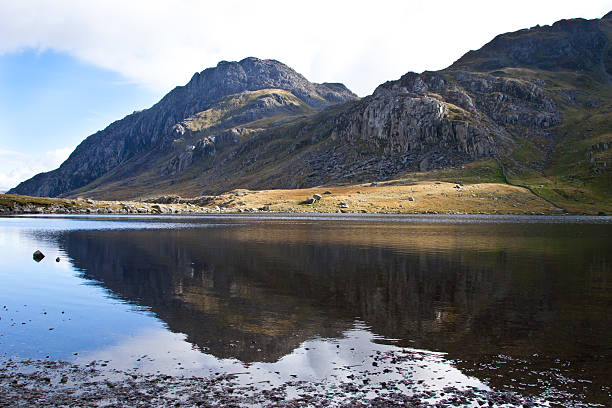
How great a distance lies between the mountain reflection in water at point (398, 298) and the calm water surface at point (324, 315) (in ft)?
0.43

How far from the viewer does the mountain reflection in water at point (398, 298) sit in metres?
21.2

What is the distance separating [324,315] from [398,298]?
771cm

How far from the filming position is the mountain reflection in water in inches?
837

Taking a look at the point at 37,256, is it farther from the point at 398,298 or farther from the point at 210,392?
the point at 210,392

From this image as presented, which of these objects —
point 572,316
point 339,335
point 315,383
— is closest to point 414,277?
point 572,316

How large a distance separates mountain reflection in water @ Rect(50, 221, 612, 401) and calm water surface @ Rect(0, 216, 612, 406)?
0.13 m

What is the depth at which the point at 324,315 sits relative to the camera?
1126 inches

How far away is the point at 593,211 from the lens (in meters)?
182

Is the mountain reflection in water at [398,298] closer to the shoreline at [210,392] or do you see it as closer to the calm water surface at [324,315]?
the calm water surface at [324,315]

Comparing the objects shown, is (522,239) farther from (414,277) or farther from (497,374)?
(497,374)

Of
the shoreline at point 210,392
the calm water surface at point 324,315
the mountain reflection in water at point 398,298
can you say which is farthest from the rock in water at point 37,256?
the shoreline at point 210,392

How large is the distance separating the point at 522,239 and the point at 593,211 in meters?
127

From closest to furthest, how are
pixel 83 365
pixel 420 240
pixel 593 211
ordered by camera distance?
pixel 83 365, pixel 420 240, pixel 593 211

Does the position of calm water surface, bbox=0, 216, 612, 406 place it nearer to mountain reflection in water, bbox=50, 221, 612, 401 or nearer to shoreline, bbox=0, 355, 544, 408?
mountain reflection in water, bbox=50, 221, 612, 401
